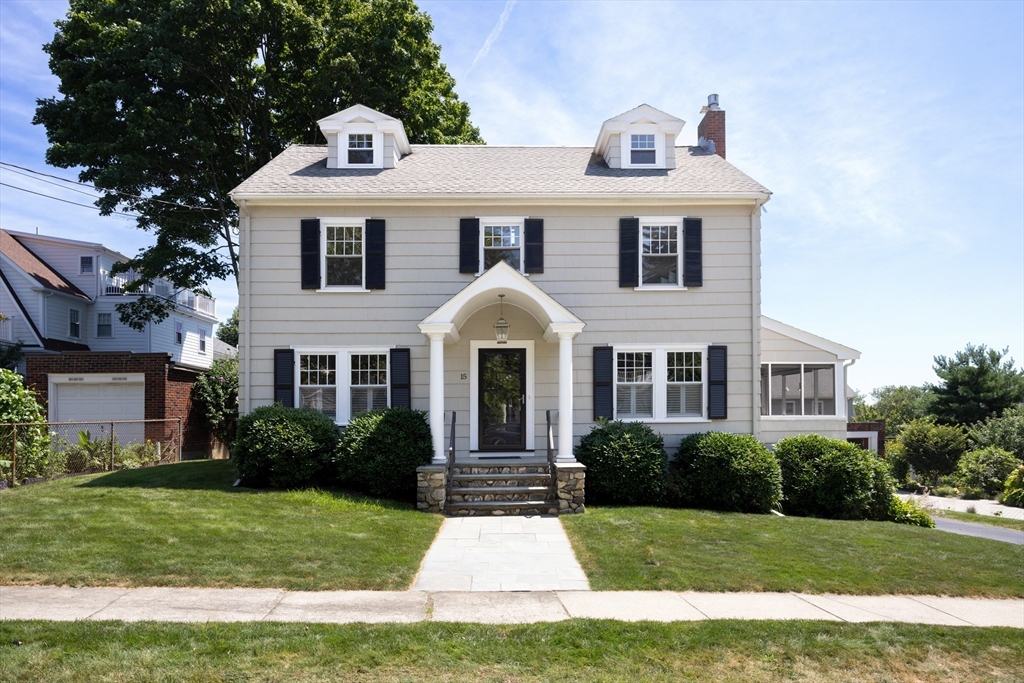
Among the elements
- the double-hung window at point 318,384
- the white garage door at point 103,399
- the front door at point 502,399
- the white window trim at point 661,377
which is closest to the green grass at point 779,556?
the white window trim at point 661,377

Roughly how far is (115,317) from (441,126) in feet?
49.3

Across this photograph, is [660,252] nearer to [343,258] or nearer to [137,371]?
[343,258]

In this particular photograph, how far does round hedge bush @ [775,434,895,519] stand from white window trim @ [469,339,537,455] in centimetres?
472

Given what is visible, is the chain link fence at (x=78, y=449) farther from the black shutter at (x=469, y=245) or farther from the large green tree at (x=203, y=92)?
the black shutter at (x=469, y=245)

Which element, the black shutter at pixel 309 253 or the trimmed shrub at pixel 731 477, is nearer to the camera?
the trimmed shrub at pixel 731 477

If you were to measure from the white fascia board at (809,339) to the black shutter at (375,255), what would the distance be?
26.1 feet

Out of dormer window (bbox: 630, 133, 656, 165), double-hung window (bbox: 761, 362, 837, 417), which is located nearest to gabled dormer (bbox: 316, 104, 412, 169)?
dormer window (bbox: 630, 133, 656, 165)

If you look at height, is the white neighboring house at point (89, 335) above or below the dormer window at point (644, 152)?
below

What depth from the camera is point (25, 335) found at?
905 inches

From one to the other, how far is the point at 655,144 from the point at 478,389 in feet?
21.5

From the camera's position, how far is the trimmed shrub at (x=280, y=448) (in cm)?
1211

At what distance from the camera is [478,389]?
13898 millimetres

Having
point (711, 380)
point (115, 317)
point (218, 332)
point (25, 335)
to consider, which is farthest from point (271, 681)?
point (218, 332)

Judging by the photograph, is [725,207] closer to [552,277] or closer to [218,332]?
[552,277]
